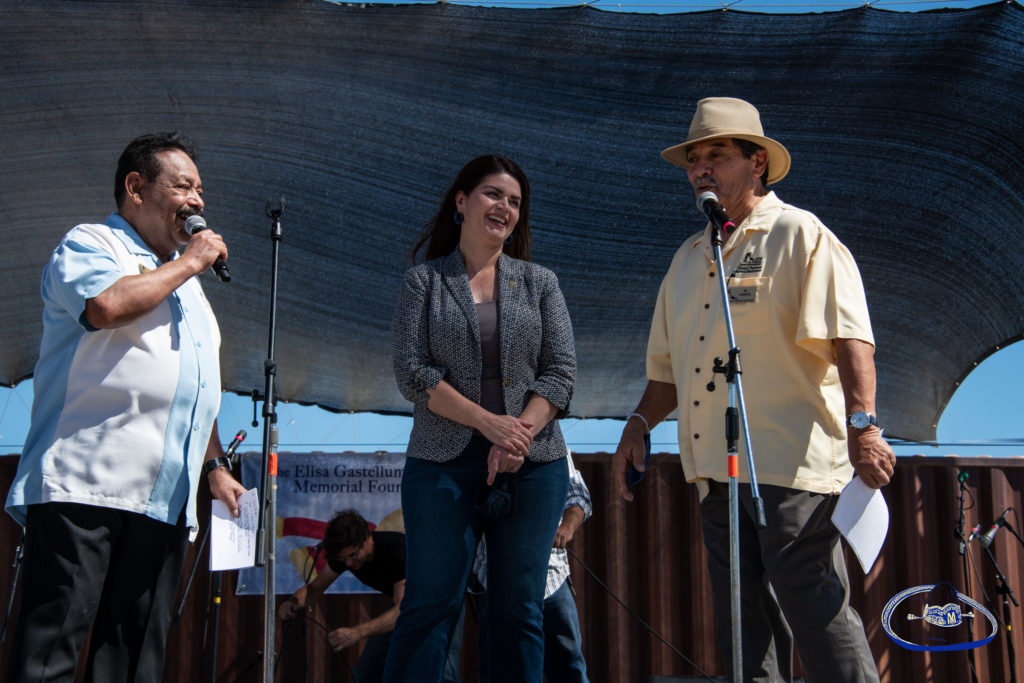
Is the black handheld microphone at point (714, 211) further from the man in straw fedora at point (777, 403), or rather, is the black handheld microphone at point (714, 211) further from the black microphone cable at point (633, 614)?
the black microphone cable at point (633, 614)

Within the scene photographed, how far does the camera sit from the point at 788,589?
240 centimetres

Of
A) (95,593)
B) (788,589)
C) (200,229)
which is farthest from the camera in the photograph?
(200,229)

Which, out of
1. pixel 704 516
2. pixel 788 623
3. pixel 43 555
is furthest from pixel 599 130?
pixel 43 555

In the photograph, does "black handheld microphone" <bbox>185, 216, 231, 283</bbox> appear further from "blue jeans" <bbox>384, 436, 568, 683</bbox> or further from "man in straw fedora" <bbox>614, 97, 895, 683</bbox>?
"man in straw fedora" <bbox>614, 97, 895, 683</bbox>

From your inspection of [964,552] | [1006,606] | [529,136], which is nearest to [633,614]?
[964,552]

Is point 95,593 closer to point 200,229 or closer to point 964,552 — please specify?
point 200,229

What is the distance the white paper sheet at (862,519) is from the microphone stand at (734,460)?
20 cm

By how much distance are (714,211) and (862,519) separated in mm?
885

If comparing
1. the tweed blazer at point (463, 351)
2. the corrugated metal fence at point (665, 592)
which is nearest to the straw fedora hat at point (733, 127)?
the tweed blazer at point (463, 351)

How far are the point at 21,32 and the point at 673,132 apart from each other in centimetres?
285

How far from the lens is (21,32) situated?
3.86 m

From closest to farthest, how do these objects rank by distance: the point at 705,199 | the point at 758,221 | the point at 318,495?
the point at 705,199
the point at 758,221
the point at 318,495

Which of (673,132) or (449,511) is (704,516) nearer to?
(449,511)

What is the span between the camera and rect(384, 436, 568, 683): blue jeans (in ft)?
8.00
